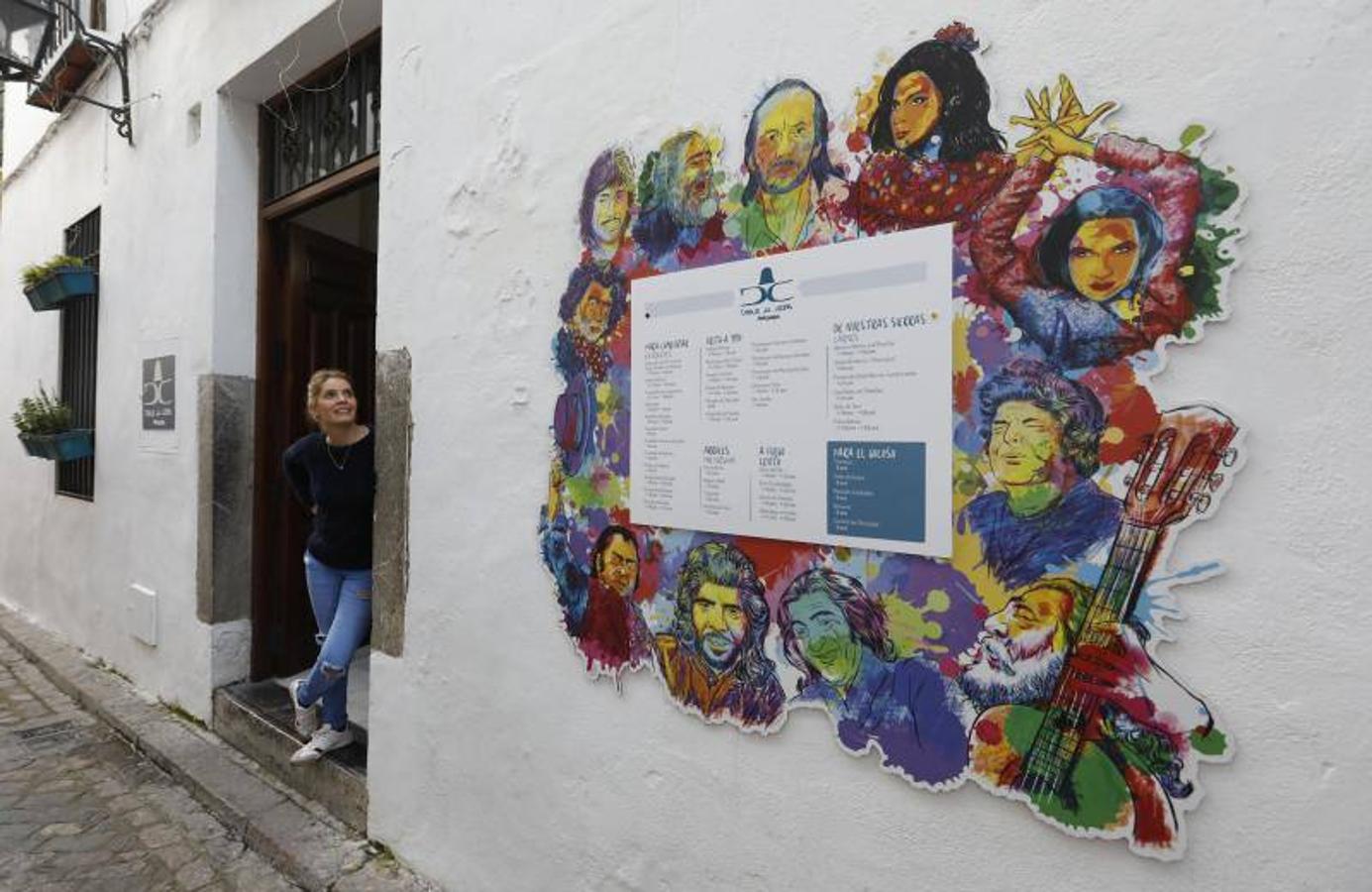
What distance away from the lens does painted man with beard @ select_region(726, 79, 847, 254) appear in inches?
67.2

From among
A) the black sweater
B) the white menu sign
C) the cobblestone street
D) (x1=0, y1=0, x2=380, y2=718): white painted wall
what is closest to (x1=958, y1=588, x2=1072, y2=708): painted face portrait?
the white menu sign

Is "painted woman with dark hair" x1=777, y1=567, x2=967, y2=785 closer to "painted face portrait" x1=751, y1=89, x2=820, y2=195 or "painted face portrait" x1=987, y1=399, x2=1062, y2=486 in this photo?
"painted face portrait" x1=987, y1=399, x2=1062, y2=486

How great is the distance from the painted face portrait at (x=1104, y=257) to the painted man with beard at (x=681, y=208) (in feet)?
2.49

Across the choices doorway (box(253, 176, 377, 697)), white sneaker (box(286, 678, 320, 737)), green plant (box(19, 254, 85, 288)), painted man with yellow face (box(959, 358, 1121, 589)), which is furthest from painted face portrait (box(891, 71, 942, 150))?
green plant (box(19, 254, 85, 288))

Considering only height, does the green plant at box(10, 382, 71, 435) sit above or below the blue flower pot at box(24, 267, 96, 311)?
below

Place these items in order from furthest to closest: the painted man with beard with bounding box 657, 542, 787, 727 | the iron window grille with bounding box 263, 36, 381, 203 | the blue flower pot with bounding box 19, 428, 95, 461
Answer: the blue flower pot with bounding box 19, 428, 95, 461
the iron window grille with bounding box 263, 36, 381, 203
the painted man with beard with bounding box 657, 542, 787, 727

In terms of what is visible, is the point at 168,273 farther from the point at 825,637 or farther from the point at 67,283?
the point at 825,637

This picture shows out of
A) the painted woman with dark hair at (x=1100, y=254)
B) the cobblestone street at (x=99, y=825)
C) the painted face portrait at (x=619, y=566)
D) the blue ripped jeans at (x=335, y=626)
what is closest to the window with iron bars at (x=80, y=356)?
the cobblestone street at (x=99, y=825)

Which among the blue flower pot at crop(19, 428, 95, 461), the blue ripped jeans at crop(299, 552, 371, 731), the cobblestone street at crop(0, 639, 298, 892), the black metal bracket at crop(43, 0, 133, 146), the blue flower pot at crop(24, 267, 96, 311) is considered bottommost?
the cobblestone street at crop(0, 639, 298, 892)

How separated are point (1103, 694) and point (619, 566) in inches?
46.1

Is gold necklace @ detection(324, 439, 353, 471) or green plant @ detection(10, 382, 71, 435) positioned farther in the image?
green plant @ detection(10, 382, 71, 435)

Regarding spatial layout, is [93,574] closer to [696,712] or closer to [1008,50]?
[696,712]

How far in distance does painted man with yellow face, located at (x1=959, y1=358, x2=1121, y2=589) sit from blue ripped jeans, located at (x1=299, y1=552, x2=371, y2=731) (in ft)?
8.37

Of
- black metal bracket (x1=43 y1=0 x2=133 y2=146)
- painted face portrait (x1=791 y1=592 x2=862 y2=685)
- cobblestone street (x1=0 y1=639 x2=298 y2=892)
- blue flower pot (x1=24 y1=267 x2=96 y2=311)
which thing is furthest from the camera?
blue flower pot (x1=24 y1=267 x2=96 y2=311)
